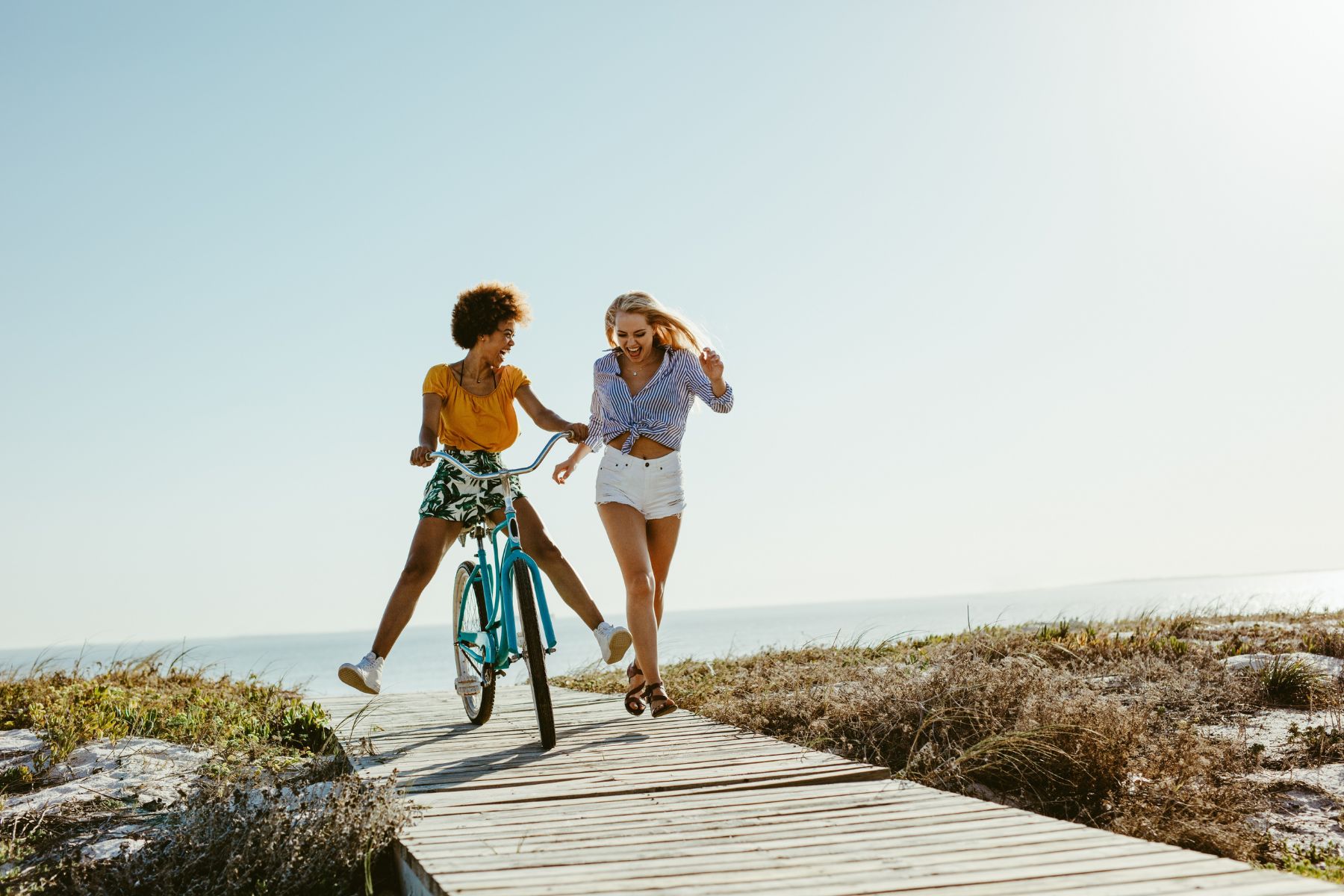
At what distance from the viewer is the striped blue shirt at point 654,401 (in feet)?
19.7

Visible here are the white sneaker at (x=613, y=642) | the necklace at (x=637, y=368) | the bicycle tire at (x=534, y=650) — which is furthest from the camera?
the necklace at (x=637, y=368)

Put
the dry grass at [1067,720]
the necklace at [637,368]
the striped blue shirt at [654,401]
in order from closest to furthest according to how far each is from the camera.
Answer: the dry grass at [1067,720] < the striped blue shirt at [654,401] < the necklace at [637,368]

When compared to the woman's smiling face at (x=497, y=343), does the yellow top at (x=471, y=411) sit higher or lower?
lower

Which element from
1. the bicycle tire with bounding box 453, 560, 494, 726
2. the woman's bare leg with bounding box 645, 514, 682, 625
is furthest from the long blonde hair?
the bicycle tire with bounding box 453, 560, 494, 726

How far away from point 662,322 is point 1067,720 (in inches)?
122

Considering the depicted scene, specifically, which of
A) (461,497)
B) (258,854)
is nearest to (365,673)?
(461,497)

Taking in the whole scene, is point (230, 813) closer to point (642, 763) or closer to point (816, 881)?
point (642, 763)

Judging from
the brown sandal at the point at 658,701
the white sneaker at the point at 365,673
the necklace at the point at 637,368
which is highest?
the necklace at the point at 637,368

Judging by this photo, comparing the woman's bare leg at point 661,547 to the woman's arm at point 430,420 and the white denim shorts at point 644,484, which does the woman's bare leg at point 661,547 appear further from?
the woman's arm at point 430,420

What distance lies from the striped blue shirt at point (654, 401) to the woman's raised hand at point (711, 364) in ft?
0.17

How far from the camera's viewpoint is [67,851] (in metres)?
3.90

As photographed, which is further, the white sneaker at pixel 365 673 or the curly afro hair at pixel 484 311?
the curly afro hair at pixel 484 311

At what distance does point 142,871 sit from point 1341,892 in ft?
11.5

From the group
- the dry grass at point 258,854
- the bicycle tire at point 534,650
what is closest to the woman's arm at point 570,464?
the bicycle tire at point 534,650
